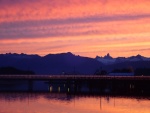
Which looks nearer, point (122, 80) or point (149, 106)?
point (149, 106)

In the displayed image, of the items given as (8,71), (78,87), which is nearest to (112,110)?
(78,87)

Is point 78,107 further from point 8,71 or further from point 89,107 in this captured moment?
point 8,71

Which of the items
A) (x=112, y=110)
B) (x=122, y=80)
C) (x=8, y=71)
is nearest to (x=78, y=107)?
(x=112, y=110)

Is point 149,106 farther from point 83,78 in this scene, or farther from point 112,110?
point 83,78

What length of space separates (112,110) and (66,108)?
5.29 metres

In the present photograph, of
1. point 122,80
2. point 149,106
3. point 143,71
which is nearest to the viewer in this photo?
point 149,106

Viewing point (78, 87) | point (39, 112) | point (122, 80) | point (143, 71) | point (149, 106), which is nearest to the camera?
point (39, 112)

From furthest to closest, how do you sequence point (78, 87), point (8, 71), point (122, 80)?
point (8, 71) < point (78, 87) < point (122, 80)

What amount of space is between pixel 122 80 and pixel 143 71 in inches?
2414

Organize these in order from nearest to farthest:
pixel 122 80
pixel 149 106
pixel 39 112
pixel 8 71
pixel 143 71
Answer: pixel 39 112 → pixel 149 106 → pixel 122 80 → pixel 143 71 → pixel 8 71

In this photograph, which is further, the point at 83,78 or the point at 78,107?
the point at 83,78

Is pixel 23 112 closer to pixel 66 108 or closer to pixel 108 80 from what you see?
pixel 66 108

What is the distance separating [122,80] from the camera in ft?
267

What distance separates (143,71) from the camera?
141250mm
